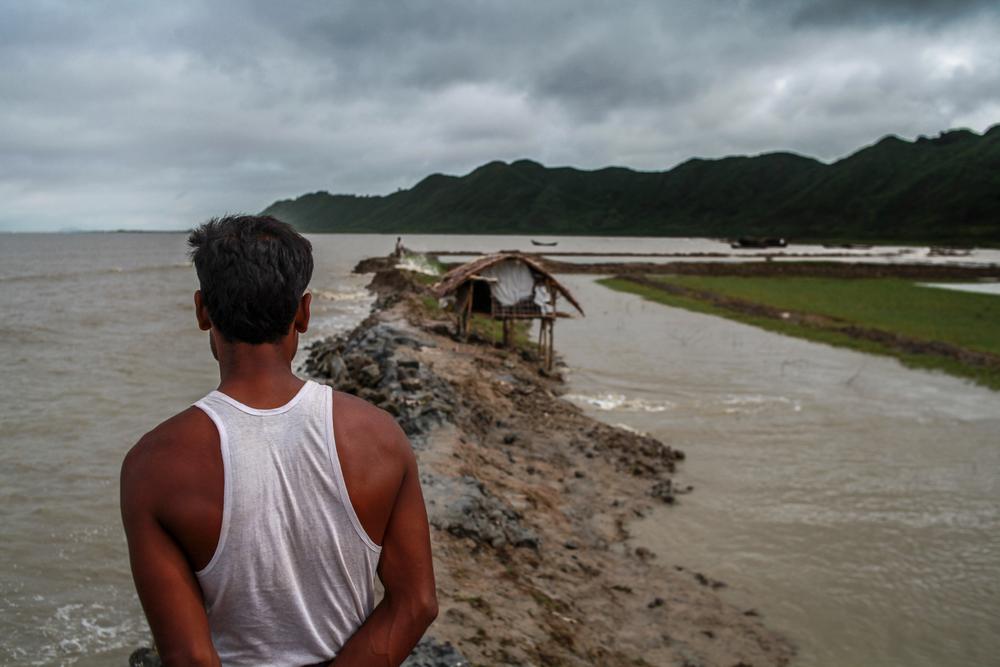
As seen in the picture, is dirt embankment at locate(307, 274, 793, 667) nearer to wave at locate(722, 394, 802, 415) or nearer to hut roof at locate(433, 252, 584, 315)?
wave at locate(722, 394, 802, 415)

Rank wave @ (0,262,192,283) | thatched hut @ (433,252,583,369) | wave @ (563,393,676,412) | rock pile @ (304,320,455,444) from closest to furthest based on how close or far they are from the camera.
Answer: rock pile @ (304,320,455,444) → wave @ (563,393,676,412) → thatched hut @ (433,252,583,369) → wave @ (0,262,192,283)

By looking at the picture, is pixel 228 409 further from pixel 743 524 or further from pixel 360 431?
pixel 743 524

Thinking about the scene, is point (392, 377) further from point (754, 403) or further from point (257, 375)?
point (257, 375)

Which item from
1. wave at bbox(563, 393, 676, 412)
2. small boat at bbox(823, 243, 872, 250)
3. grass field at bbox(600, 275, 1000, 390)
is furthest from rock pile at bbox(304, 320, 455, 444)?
small boat at bbox(823, 243, 872, 250)

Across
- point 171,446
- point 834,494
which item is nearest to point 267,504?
point 171,446

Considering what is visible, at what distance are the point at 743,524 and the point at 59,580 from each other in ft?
27.5

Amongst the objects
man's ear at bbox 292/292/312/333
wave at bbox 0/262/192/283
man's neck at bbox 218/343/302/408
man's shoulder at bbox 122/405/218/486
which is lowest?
wave at bbox 0/262/192/283

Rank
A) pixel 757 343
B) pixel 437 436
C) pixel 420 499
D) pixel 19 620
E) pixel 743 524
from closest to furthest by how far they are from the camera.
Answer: pixel 420 499
pixel 19 620
pixel 743 524
pixel 437 436
pixel 757 343

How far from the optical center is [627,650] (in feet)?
20.6

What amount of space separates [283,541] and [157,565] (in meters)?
0.29

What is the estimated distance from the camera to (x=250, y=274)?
1.75 m

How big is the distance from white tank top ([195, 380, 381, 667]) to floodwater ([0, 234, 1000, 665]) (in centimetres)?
547

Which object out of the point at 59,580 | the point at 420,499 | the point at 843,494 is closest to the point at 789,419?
the point at 843,494

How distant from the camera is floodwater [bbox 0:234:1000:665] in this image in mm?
7102
